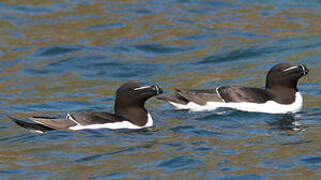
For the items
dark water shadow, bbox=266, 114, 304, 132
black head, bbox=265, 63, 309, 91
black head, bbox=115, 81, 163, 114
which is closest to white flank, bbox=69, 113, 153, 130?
black head, bbox=115, 81, 163, 114

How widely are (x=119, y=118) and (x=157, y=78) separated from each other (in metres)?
4.57

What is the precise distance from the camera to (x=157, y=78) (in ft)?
55.0

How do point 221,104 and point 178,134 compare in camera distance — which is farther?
point 221,104

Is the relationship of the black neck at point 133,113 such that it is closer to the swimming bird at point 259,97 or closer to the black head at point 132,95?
the black head at point 132,95

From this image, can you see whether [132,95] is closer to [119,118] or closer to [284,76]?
[119,118]

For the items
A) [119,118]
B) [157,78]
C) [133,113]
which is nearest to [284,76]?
[133,113]

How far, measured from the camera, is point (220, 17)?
20578 millimetres

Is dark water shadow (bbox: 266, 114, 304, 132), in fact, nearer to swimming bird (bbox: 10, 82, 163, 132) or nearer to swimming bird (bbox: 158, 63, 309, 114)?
swimming bird (bbox: 158, 63, 309, 114)

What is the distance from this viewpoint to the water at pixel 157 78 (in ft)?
33.1

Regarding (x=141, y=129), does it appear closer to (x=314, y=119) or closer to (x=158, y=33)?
(x=314, y=119)

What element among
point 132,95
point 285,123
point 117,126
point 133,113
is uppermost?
point 132,95

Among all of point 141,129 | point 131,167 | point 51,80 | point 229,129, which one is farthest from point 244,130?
point 51,80

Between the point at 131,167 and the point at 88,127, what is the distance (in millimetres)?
1993

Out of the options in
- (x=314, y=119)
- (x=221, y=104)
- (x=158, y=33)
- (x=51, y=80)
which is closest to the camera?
(x=314, y=119)
